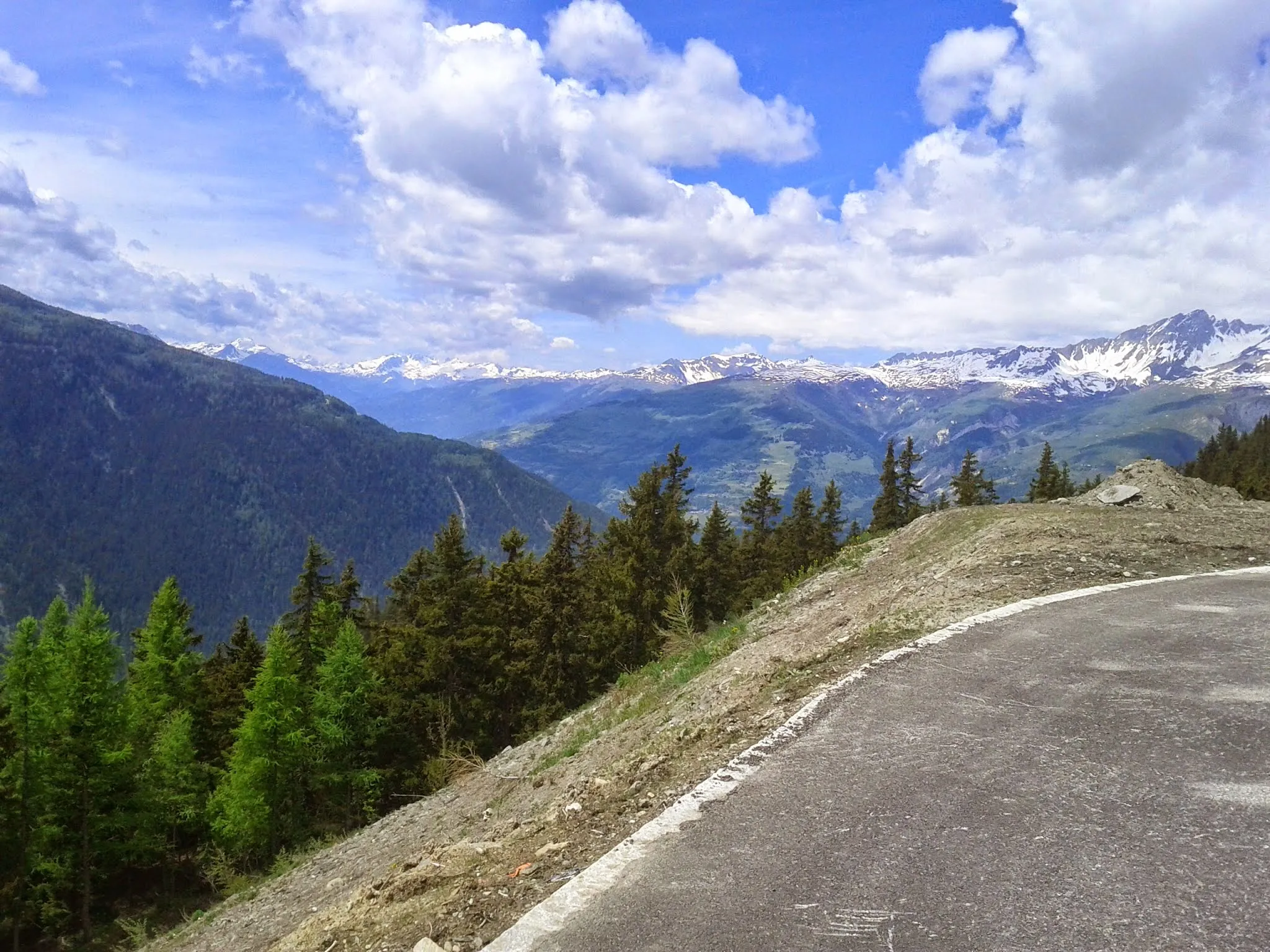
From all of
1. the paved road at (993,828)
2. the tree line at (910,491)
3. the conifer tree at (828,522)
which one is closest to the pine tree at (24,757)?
the paved road at (993,828)

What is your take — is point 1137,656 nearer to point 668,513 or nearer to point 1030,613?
point 1030,613

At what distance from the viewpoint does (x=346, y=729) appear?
3038 cm

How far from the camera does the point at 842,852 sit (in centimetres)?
524

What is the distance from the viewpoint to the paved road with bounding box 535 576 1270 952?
→ 436 centimetres

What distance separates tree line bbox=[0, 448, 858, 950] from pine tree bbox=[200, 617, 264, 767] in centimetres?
16

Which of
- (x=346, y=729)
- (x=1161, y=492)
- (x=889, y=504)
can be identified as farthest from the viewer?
(x=889, y=504)

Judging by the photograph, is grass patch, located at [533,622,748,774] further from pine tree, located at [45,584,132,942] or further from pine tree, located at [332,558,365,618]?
pine tree, located at [332,558,365,618]

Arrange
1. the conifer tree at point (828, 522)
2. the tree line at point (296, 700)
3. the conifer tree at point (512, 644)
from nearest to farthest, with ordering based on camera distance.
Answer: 1. the tree line at point (296, 700)
2. the conifer tree at point (512, 644)
3. the conifer tree at point (828, 522)

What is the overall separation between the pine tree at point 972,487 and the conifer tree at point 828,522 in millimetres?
11735

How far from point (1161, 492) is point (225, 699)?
156 ft

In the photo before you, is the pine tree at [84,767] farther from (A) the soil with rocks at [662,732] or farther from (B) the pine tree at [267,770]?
(A) the soil with rocks at [662,732]

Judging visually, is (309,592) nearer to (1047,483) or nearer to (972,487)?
(972,487)

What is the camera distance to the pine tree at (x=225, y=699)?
125ft

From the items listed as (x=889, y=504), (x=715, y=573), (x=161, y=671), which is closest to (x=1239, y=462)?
(x=889, y=504)
